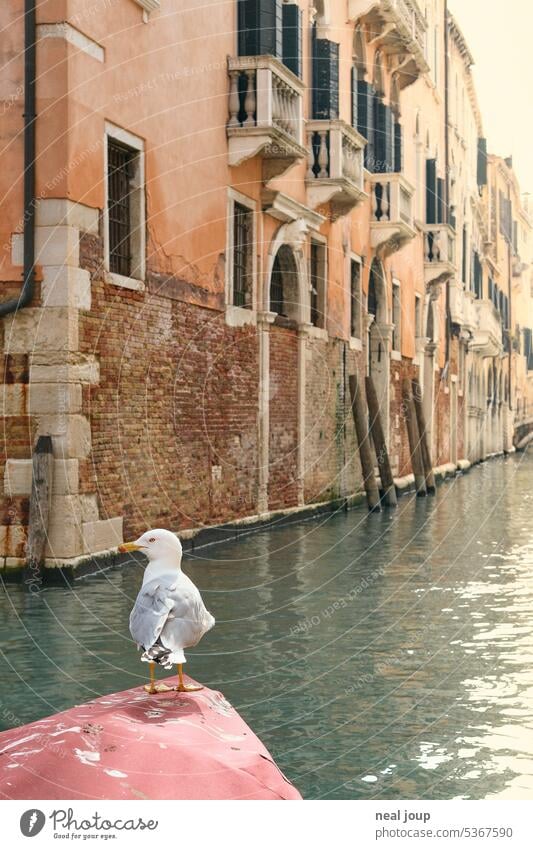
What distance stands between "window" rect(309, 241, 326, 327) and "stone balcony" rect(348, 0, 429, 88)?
144 inches

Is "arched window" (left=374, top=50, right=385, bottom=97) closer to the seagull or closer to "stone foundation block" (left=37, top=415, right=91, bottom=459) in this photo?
"stone foundation block" (left=37, top=415, right=91, bottom=459)

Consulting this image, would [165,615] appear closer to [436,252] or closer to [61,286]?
[61,286]

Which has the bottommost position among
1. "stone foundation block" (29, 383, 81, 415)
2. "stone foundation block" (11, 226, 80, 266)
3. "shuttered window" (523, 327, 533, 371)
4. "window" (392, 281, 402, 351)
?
"stone foundation block" (29, 383, 81, 415)

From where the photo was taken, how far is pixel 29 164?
967 cm

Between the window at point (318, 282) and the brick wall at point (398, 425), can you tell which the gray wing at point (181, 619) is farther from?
the brick wall at point (398, 425)

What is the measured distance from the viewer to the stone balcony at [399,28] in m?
18.6

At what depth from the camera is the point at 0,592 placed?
9.29 metres

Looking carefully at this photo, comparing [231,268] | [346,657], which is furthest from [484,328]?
[346,657]

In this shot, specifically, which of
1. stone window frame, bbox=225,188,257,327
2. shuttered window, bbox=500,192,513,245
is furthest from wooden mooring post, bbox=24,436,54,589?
shuttered window, bbox=500,192,513,245

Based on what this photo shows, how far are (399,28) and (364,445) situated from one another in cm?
704

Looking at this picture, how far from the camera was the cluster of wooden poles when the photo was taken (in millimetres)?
17781

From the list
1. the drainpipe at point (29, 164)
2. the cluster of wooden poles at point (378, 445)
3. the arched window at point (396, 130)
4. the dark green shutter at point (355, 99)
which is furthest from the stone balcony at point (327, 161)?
the drainpipe at point (29, 164)

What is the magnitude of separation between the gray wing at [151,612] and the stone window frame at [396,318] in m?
18.0
